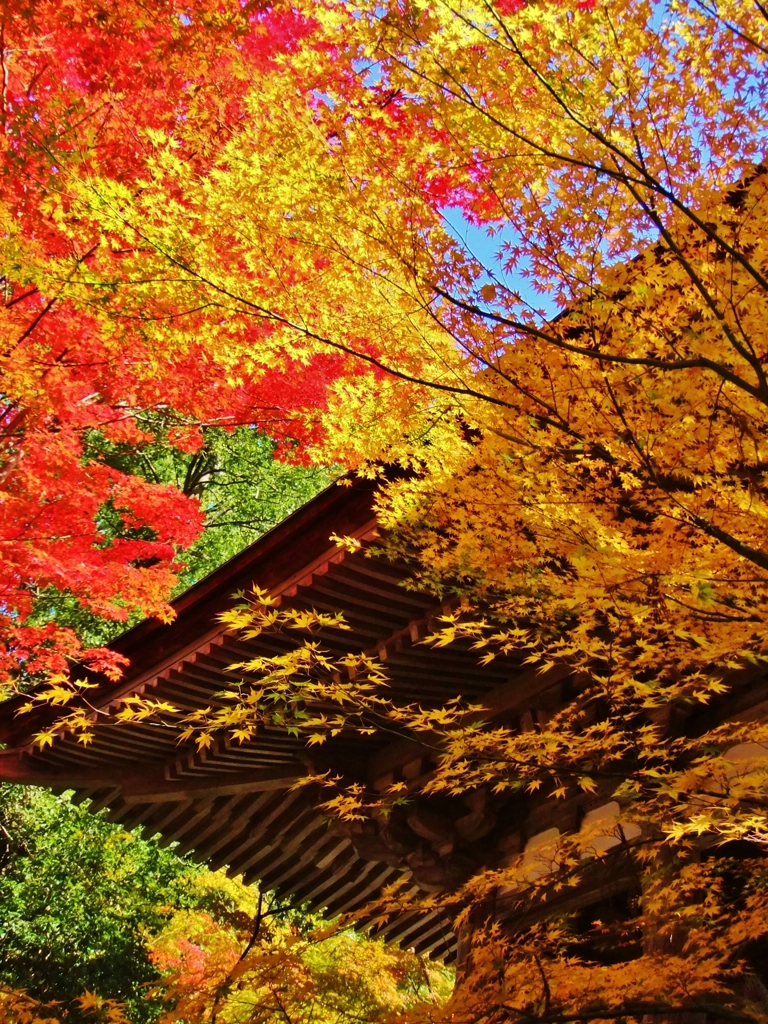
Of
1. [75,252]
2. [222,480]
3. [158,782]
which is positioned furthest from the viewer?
[222,480]

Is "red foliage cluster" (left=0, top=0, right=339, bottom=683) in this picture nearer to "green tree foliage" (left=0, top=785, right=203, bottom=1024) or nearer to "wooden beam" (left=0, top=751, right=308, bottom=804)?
"wooden beam" (left=0, top=751, right=308, bottom=804)

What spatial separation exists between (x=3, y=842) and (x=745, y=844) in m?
12.9

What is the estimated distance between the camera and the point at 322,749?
5.64 metres

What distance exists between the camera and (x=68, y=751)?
5910 mm

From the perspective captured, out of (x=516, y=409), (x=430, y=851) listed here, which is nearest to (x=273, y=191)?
(x=516, y=409)

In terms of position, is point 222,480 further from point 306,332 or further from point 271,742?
point 306,332

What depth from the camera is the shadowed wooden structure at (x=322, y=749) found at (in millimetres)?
4547

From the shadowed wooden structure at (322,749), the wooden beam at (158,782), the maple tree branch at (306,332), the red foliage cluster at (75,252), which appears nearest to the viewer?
the maple tree branch at (306,332)

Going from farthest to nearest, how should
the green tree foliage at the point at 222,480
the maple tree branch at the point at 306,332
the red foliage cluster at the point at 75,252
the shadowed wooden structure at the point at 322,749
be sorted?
1. the green tree foliage at the point at 222,480
2. the red foliage cluster at the point at 75,252
3. the shadowed wooden structure at the point at 322,749
4. the maple tree branch at the point at 306,332

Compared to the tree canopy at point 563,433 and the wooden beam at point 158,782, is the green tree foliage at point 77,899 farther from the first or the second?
the tree canopy at point 563,433

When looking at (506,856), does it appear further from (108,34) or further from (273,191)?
(108,34)

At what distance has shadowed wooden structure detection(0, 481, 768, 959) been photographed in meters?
4.55

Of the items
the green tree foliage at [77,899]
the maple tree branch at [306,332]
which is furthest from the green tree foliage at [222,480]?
the maple tree branch at [306,332]

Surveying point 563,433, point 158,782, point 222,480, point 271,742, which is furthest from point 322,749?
point 222,480
